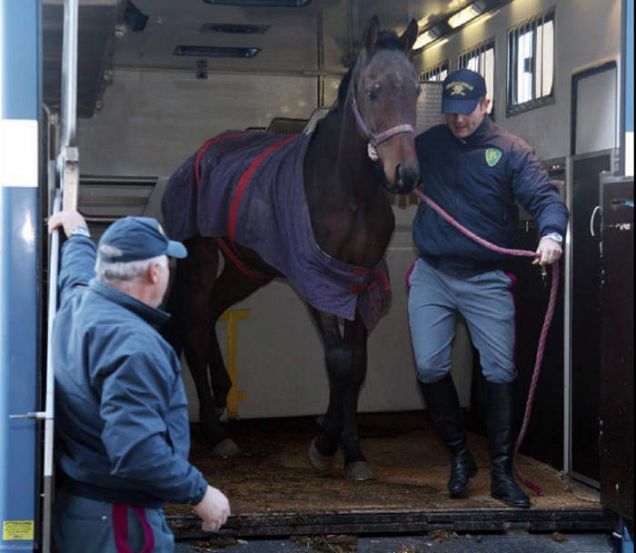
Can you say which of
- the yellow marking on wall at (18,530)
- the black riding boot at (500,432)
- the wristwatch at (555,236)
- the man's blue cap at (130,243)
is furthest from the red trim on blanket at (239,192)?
the man's blue cap at (130,243)

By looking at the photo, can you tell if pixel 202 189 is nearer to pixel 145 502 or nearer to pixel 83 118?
pixel 83 118

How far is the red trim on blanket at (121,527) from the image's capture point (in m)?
3.10

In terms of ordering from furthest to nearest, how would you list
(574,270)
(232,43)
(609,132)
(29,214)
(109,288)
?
1. (232,43)
2. (574,270)
3. (609,132)
4. (29,214)
5. (109,288)

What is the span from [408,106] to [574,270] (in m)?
1.08

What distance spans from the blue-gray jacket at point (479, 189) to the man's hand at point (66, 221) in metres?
1.82

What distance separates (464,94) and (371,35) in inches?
22.3

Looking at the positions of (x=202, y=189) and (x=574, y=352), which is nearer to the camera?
(x=574, y=352)

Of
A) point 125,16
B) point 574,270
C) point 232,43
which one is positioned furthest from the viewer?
point 232,43

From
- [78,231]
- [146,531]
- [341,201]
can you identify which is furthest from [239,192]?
[146,531]

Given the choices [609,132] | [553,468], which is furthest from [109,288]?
[553,468]

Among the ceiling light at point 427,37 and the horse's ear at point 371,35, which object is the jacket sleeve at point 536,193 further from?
the ceiling light at point 427,37

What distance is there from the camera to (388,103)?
5164mm

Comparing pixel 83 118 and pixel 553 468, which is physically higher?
pixel 83 118

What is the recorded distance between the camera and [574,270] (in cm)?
544
